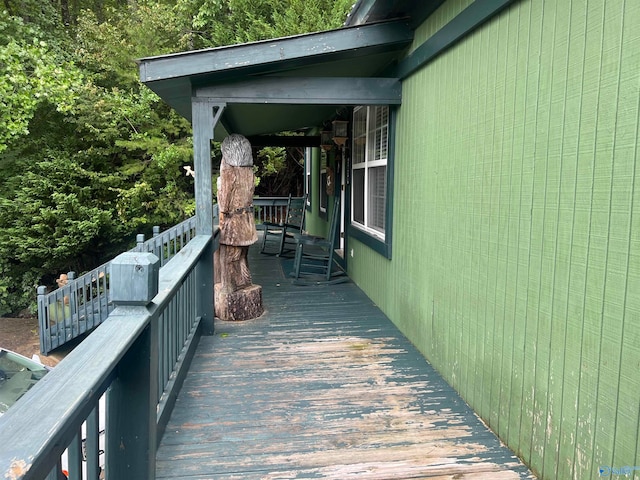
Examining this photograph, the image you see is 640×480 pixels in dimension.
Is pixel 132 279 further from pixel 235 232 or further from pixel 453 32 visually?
pixel 235 232

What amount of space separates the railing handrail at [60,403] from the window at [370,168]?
10.8 feet

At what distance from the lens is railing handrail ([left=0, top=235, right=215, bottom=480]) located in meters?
0.74

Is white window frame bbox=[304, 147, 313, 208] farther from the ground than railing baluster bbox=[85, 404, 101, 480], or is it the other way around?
white window frame bbox=[304, 147, 313, 208]

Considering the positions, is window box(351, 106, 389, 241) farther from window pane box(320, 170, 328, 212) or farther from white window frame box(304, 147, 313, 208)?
white window frame box(304, 147, 313, 208)

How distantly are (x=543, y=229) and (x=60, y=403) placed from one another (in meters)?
1.80

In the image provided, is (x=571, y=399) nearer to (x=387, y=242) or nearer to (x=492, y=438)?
(x=492, y=438)

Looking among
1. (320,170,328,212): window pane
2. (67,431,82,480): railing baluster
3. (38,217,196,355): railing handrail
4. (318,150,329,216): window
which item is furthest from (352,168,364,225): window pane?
(67,431,82,480): railing baluster

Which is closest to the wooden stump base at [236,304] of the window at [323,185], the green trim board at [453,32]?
the green trim board at [453,32]

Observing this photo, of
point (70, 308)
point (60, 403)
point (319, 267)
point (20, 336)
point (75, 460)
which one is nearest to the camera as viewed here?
point (60, 403)

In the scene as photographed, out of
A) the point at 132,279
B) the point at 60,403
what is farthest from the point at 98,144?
the point at 60,403

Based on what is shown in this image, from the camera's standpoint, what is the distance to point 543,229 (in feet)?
6.34

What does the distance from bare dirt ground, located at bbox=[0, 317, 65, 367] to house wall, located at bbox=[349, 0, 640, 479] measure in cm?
944

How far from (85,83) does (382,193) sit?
32.6 ft

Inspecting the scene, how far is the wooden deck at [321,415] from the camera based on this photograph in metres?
2.10
